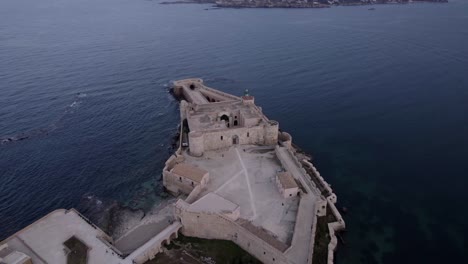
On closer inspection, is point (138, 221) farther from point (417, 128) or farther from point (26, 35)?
point (26, 35)

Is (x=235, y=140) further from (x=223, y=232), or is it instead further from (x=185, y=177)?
(x=223, y=232)

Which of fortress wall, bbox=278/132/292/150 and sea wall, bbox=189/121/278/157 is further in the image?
fortress wall, bbox=278/132/292/150

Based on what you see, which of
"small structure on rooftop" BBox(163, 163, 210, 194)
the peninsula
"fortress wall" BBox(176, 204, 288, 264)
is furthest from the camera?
"small structure on rooftop" BBox(163, 163, 210, 194)

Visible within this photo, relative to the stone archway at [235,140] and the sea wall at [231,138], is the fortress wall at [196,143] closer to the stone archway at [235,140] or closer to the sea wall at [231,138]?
the sea wall at [231,138]

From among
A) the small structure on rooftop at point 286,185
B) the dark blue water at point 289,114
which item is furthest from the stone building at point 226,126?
the small structure on rooftop at point 286,185

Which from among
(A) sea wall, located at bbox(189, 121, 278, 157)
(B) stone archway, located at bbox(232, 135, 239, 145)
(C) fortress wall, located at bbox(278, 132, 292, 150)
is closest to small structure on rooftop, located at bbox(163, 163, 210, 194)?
(A) sea wall, located at bbox(189, 121, 278, 157)

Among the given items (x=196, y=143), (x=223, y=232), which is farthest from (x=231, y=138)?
(x=223, y=232)

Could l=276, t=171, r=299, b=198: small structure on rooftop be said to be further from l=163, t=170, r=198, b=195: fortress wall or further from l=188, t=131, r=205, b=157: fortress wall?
l=188, t=131, r=205, b=157: fortress wall

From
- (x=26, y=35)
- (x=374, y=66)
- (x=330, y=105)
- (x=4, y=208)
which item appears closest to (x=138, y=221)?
(x=4, y=208)
